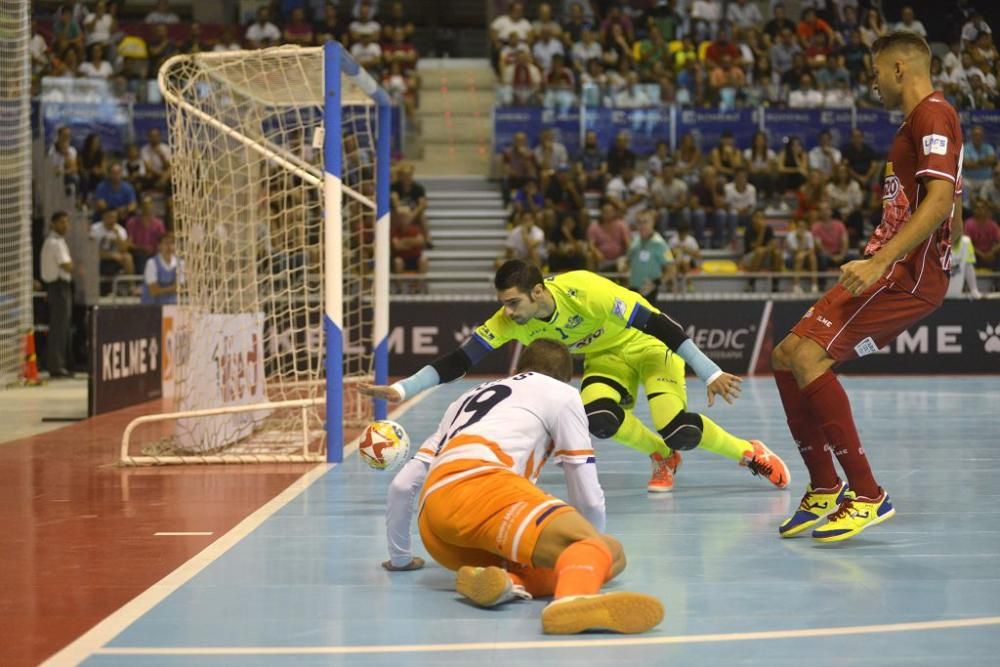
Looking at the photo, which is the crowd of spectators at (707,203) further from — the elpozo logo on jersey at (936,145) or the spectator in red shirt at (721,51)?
the elpozo logo on jersey at (936,145)

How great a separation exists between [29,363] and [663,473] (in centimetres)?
1153

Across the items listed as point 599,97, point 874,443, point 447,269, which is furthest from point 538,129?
point 874,443

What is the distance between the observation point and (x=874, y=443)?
36.8 feet

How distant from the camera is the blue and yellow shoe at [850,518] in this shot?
6.56 meters

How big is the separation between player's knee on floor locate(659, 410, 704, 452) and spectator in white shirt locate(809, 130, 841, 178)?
1546cm

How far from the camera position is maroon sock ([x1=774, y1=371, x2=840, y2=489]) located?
21.9 feet

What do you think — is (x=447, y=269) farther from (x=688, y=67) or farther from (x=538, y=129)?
(x=688, y=67)

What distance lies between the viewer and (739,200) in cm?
2225

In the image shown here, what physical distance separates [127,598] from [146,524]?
1.96 m

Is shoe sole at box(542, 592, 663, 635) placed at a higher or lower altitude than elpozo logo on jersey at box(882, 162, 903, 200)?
lower

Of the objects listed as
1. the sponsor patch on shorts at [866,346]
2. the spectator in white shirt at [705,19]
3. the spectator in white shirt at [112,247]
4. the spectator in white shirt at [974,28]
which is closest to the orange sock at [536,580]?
the sponsor patch on shorts at [866,346]

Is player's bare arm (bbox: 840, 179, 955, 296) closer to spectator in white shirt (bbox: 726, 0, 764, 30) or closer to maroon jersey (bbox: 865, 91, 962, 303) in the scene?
maroon jersey (bbox: 865, 91, 962, 303)

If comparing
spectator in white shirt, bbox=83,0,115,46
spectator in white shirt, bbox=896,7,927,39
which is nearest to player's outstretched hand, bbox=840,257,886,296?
spectator in white shirt, bbox=896,7,927,39

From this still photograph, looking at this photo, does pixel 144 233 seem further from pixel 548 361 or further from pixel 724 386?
pixel 548 361
